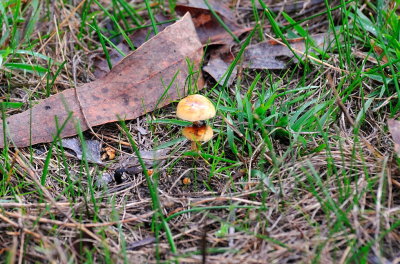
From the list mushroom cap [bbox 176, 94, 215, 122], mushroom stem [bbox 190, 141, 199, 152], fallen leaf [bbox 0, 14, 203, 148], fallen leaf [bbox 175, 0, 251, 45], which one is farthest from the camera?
fallen leaf [bbox 175, 0, 251, 45]

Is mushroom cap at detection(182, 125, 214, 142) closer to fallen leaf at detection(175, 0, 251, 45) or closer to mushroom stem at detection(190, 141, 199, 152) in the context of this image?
mushroom stem at detection(190, 141, 199, 152)

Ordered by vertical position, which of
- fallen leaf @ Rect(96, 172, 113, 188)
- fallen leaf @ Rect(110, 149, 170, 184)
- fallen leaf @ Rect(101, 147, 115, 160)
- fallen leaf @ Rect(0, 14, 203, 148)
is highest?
fallen leaf @ Rect(0, 14, 203, 148)

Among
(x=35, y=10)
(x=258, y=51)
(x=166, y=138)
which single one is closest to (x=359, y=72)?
(x=258, y=51)

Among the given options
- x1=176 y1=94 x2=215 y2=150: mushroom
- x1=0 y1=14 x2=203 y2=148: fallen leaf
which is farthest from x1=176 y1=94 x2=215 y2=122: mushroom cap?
x1=0 y1=14 x2=203 y2=148: fallen leaf

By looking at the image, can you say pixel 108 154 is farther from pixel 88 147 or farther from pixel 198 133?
pixel 198 133

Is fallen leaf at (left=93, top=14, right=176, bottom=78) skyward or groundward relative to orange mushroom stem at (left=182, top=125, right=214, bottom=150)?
skyward

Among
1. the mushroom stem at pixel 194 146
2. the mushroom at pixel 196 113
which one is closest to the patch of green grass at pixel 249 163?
the mushroom stem at pixel 194 146
